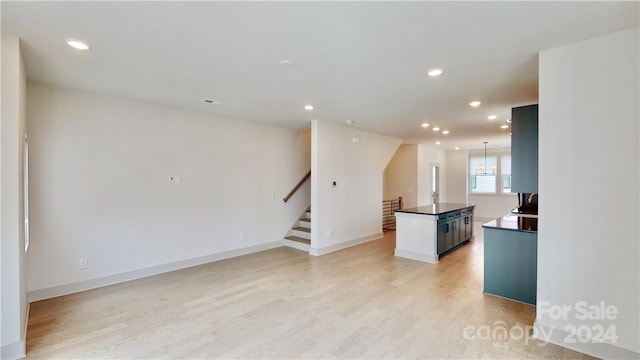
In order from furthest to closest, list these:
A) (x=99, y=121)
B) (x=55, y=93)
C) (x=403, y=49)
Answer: (x=99, y=121)
(x=55, y=93)
(x=403, y=49)

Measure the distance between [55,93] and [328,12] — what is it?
3747 mm

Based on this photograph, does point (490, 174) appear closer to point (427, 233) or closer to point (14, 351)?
point (427, 233)

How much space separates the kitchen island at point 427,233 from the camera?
16.9ft

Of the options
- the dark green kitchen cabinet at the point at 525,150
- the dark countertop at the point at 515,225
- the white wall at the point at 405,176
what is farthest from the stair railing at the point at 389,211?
the dark green kitchen cabinet at the point at 525,150

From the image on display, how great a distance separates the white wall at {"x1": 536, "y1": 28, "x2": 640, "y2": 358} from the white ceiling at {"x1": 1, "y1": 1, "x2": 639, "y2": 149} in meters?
0.27

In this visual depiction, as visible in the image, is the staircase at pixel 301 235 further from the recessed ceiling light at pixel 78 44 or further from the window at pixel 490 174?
the window at pixel 490 174

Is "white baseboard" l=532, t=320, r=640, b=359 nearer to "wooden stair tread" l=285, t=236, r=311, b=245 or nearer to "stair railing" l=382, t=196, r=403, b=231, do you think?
"wooden stair tread" l=285, t=236, r=311, b=245

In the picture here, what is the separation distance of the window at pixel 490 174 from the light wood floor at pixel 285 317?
21.2 feet

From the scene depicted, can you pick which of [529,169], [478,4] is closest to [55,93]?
[478,4]

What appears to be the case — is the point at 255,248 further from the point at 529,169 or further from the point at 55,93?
the point at 529,169

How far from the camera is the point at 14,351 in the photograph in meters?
2.33

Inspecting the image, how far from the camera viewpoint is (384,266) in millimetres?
4895

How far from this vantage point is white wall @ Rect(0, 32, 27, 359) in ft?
7.47

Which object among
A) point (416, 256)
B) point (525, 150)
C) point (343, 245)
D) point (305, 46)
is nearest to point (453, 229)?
point (416, 256)
